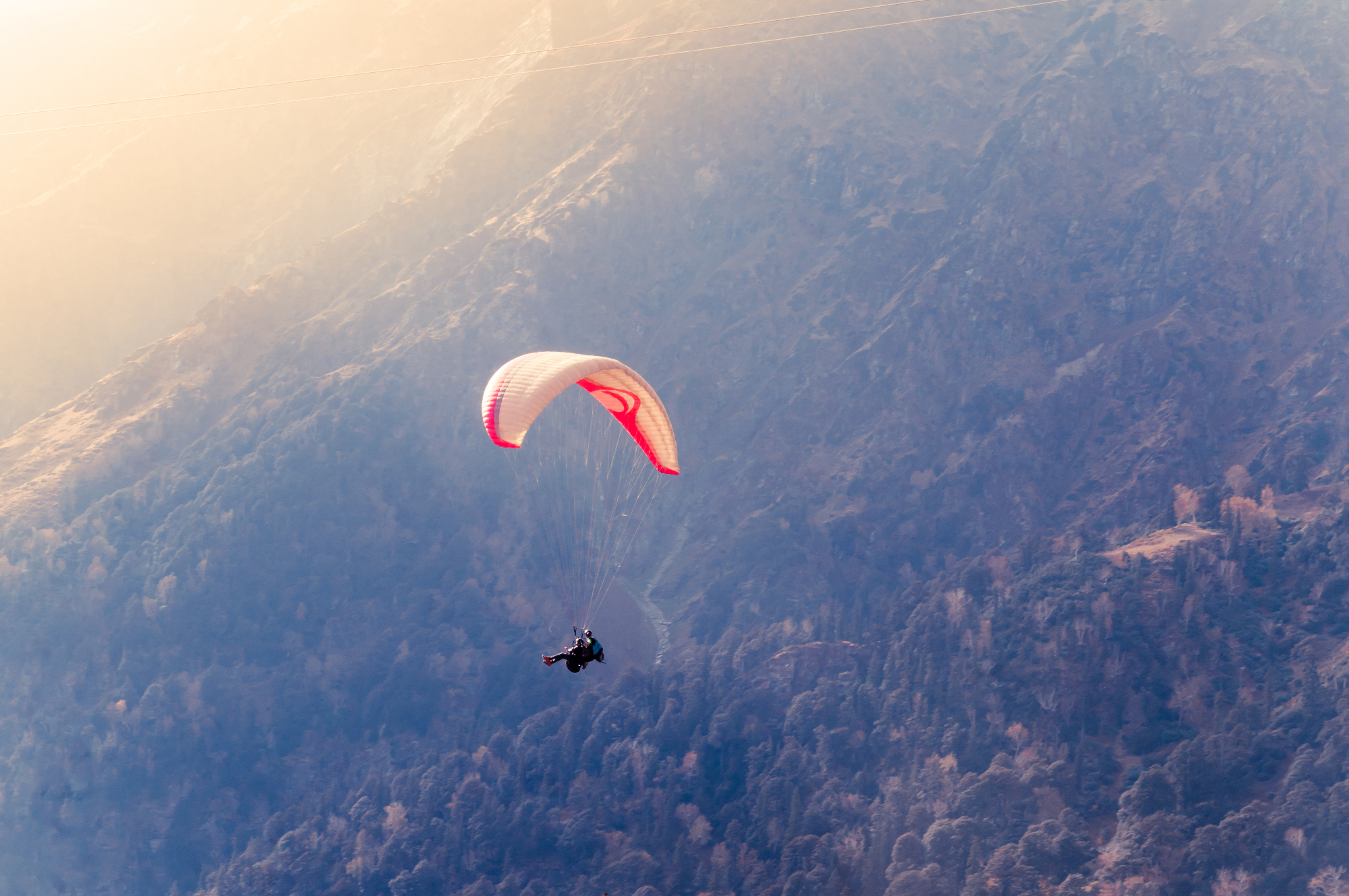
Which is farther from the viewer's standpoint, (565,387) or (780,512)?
(780,512)

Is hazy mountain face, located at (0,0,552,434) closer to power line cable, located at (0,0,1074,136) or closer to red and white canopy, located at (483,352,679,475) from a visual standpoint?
power line cable, located at (0,0,1074,136)

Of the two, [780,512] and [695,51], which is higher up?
[695,51]

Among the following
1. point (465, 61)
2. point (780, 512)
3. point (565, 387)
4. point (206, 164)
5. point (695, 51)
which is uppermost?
point (206, 164)

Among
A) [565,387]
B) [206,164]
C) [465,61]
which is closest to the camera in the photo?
[565,387]

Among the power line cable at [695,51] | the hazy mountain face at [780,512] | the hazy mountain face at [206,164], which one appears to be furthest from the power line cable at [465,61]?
the hazy mountain face at [780,512]

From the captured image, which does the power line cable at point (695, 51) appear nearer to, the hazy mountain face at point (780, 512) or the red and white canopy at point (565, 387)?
the hazy mountain face at point (780, 512)

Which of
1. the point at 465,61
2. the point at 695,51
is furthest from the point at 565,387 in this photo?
the point at 465,61

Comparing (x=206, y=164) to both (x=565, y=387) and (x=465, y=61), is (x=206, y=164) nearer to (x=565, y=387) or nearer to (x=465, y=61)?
(x=465, y=61)
